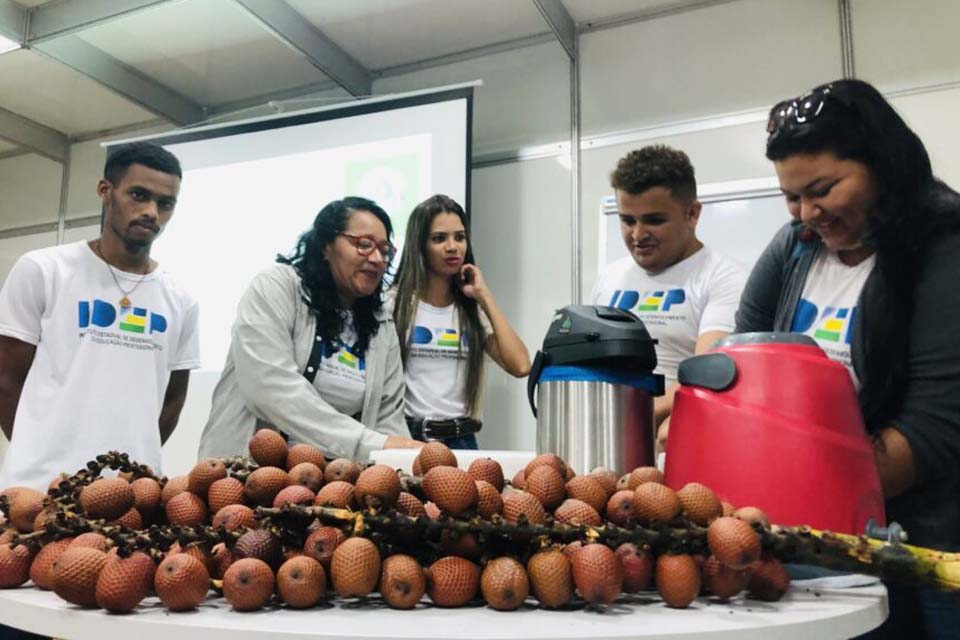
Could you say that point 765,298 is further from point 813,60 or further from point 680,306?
point 813,60

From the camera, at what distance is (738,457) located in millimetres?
704

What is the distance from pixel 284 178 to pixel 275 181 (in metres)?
0.05

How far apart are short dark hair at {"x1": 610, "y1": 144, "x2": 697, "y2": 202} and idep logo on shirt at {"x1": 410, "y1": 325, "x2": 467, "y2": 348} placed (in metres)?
0.70

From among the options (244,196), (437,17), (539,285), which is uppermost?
(437,17)

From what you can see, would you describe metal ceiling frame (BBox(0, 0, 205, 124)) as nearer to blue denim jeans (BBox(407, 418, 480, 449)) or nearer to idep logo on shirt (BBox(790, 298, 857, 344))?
blue denim jeans (BBox(407, 418, 480, 449))

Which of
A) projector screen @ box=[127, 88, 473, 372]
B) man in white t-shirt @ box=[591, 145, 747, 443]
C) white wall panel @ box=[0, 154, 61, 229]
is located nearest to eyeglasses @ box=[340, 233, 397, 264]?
man in white t-shirt @ box=[591, 145, 747, 443]

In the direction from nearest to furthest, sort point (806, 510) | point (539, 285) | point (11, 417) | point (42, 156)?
point (806, 510) → point (11, 417) → point (539, 285) → point (42, 156)

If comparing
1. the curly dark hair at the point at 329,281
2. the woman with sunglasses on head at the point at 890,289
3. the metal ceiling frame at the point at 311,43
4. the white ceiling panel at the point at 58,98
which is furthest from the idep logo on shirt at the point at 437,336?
the white ceiling panel at the point at 58,98

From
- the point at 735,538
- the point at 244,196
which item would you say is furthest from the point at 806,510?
the point at 244,196

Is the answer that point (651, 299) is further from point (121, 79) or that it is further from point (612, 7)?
point (121, 79)

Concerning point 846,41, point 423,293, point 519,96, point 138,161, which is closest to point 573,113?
point 519,96

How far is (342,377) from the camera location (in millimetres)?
1592

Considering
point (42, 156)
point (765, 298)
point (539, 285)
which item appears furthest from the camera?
point (42, 156)

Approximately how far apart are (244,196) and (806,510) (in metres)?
3.60
